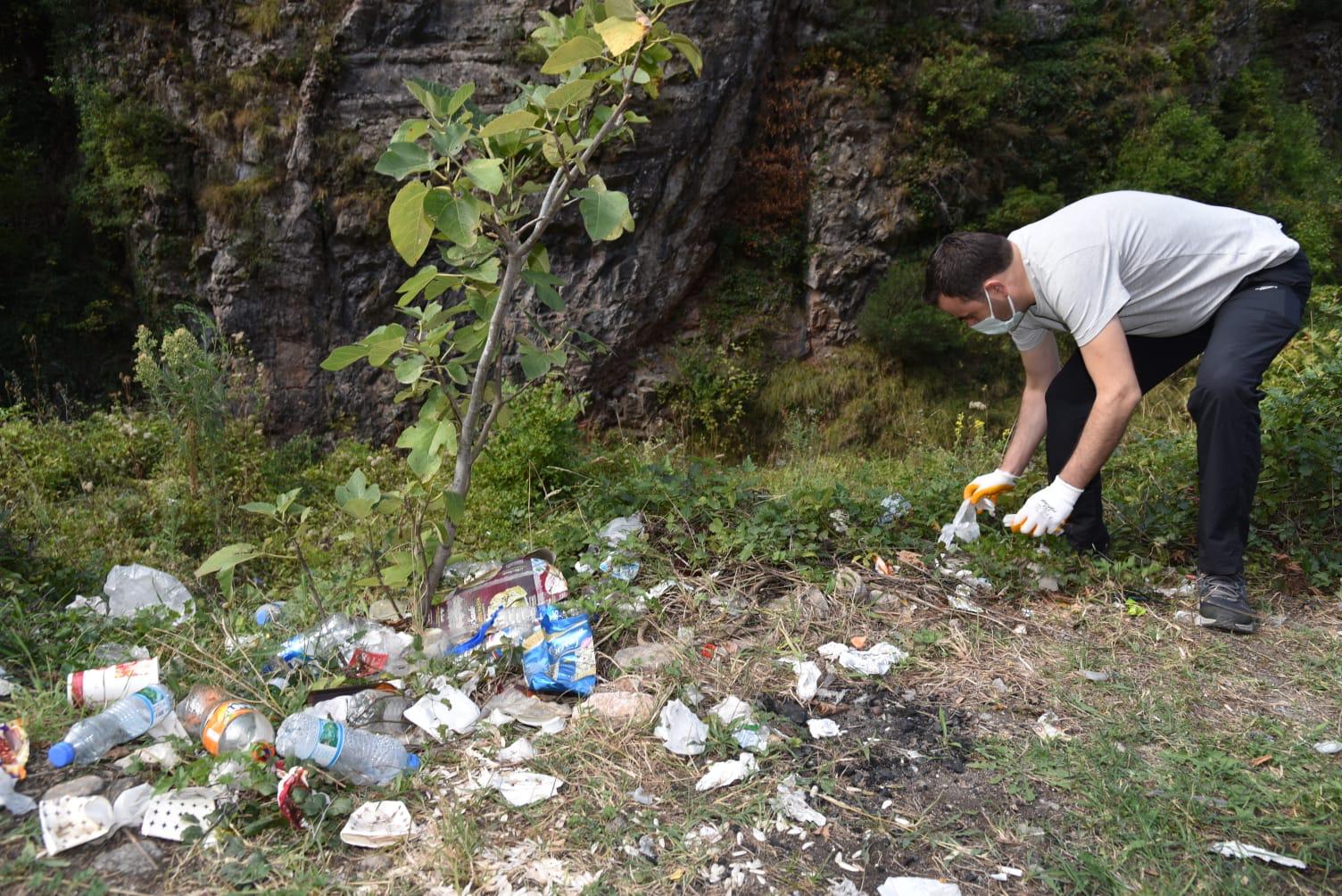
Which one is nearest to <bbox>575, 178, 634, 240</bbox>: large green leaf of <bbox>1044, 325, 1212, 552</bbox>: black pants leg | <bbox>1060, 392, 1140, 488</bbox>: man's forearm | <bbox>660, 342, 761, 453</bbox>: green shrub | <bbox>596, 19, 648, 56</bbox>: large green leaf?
<bbox>596, 19, 648, 56</bbox>: large green leaf

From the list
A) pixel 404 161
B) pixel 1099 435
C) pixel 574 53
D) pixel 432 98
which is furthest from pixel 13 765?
pixel 1099 435

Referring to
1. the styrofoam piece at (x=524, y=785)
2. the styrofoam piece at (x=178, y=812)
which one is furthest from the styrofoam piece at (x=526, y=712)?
the styrofoam piece at (x=178, y=812)

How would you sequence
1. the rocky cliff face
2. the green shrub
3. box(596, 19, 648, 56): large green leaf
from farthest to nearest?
the green shrub
the rocky cliff face
box(596, 19, 648, 56): large green leaf

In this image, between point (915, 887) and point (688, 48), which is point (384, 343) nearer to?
point (688, 48)

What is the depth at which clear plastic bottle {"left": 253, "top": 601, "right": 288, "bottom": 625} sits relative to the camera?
224cm

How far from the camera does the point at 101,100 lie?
715cm

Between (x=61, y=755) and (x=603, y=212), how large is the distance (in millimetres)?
1505

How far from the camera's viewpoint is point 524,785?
164cm

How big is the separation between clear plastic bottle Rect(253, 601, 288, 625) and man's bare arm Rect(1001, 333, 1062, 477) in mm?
2277

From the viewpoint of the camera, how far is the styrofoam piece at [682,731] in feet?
5.77

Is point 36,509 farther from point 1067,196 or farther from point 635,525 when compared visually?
point 1067,196

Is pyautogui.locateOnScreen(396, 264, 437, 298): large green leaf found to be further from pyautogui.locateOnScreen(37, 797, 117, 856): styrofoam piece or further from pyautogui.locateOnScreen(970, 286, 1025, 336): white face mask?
pyautogui.locateOnScreen(970, 286, 1025, 336): white face mask

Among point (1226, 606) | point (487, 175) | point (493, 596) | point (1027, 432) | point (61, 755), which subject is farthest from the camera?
point (1027, 432)

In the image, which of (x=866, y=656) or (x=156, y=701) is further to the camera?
(x=866, y=656)
